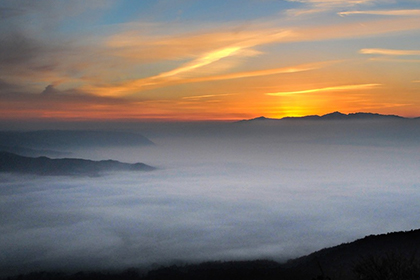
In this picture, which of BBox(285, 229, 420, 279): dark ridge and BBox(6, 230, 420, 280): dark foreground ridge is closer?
BBox(6, 230, 420, 280): dark foreground ridge

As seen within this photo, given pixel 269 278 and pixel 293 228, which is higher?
pixel 269 278

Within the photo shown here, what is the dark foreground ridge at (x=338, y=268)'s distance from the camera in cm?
2755

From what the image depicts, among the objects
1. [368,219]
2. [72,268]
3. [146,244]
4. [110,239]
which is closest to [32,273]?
[72,268]

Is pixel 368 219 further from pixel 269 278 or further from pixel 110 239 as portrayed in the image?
pixel 269 278

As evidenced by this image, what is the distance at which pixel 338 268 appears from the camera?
148 ft

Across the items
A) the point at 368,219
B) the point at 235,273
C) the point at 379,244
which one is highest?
the point at 379,244

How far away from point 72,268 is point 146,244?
3804 centimetres

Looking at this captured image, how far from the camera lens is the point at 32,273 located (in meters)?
95.6

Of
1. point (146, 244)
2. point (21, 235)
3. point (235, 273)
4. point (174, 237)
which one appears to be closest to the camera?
point (235, 273)

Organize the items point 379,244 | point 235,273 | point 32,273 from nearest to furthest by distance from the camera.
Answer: point 379,244 → point 235,273 → point 32,273

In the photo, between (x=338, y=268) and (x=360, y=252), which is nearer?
(x=338, y=268)

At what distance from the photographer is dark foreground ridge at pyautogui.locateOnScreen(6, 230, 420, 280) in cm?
2755

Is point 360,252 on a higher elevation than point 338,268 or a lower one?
higher

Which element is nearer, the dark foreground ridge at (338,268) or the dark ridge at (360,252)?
the dark foreground ridge at (338,268)
